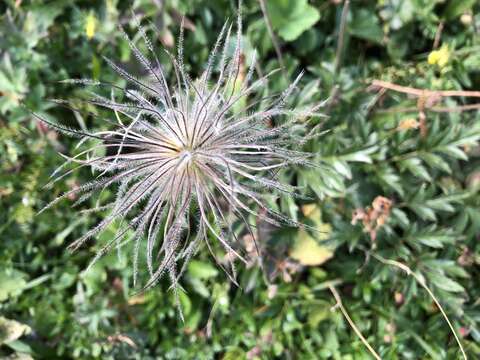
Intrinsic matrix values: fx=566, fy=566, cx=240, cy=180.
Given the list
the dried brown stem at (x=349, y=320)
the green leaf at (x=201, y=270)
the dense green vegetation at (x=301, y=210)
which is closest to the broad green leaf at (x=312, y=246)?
the dense green vegetation at (x=301, y=210)

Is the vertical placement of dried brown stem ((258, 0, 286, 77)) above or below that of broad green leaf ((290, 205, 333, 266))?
above

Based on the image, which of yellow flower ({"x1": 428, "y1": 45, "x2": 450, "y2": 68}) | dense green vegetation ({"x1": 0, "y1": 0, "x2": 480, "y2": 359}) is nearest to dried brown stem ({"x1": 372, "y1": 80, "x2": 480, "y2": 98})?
dense green vegetation ({"x1": 0, "y1": 0, "x2": 480, "y2": 359})

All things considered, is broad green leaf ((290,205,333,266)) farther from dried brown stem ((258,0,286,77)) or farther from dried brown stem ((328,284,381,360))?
dried brown stem ((258,0,286,77))

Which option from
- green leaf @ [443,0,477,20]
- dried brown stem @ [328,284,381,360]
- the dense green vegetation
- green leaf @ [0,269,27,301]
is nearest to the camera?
dried brown stem @ [328,284,381,360]

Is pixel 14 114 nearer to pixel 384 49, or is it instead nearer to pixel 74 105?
pixel 74 105

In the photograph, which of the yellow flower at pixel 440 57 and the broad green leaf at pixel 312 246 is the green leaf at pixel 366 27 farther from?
the broad green leaf at pixel 312 246

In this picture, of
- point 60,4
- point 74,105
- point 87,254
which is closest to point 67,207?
point 87,254

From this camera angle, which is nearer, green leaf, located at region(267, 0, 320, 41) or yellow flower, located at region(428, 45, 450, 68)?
yellow flower, located at region(428, 45, 450, 68)
